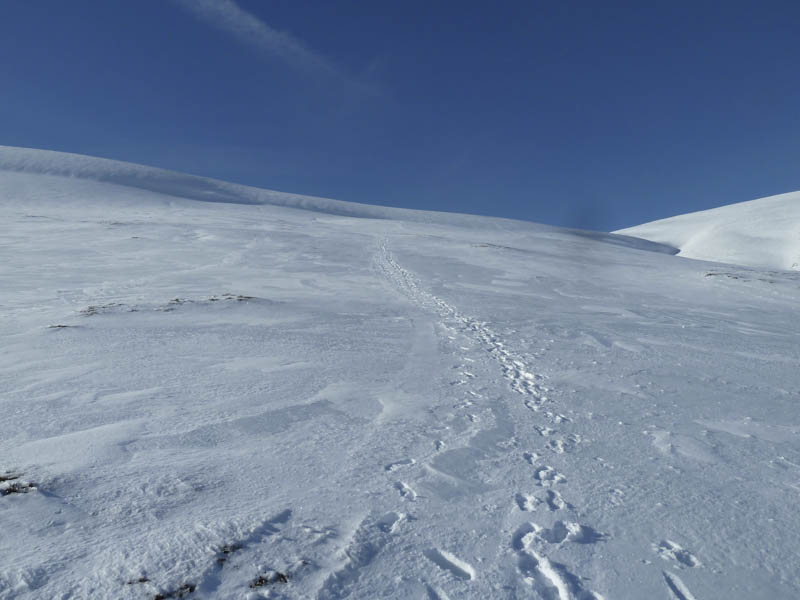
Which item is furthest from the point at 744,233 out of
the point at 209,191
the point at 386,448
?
the point at 386,448

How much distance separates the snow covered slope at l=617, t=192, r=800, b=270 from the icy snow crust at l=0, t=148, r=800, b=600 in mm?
44810

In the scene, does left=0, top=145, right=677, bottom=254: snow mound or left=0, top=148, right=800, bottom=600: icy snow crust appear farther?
left=0, top=145, right=677, bottom=254: snow mound

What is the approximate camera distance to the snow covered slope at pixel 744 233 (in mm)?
49022

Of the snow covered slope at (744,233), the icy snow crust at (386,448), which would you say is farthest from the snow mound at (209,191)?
the icy snow crust at (386,448)

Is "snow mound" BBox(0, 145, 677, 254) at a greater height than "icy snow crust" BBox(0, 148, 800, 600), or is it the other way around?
"snow mound" BBox(0, 145, 677, 254)

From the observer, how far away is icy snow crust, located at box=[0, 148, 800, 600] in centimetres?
312

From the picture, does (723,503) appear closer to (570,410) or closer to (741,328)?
(570,410)

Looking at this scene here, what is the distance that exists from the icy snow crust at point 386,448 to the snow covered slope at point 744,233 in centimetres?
4481

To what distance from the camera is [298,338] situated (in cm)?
855

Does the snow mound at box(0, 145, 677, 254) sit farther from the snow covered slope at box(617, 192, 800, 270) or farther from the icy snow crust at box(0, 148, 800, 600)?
the icy snow crust at box(0, 148, 800, 600)

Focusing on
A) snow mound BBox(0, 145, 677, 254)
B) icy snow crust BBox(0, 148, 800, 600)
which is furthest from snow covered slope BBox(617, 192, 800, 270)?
icy snow crust BBox(0, 148, 800, 600)

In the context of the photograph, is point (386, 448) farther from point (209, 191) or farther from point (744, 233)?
point (744, 233)

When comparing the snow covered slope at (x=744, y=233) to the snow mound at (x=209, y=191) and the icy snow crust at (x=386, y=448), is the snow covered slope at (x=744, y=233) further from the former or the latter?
the icy snow crust at (x=386, y=448)

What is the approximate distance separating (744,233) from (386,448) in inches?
2513
